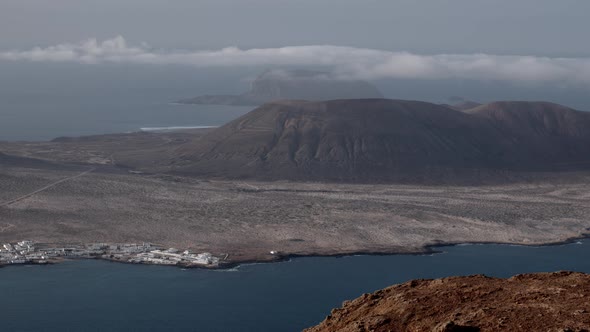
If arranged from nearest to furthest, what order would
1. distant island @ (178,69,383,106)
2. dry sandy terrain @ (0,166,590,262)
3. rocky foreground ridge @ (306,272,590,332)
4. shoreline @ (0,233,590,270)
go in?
rocky foreground ridge @ (306,272,590,332) → shoreline @ (0,233,590,270) → dry sandy terrain @ (0,166,590,262) → distant island @ (178,69,383,106)

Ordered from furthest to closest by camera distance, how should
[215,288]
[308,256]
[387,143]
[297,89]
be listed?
[297,89] < [387,143] < [308,256] < [215,288]

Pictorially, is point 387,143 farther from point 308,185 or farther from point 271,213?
point 271,213

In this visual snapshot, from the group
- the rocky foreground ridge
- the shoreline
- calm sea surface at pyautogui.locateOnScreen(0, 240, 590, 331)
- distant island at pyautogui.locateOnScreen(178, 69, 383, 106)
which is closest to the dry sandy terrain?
the shoreline

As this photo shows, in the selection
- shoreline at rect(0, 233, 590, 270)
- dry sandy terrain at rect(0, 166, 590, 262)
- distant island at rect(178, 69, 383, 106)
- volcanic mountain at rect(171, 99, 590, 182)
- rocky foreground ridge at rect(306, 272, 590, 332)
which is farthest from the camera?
distant island at rect(178, 69, 383, 106)

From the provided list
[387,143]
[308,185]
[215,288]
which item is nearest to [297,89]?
[387,143]

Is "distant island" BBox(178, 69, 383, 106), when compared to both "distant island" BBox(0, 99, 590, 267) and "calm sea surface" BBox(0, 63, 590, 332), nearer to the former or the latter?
"distant island" BBox(0, 99, 590, 267)

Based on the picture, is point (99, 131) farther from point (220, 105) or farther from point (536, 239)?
point (536, 239)

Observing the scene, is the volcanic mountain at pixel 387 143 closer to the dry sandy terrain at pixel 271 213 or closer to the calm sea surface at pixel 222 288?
the dry sandy terrain at pixel 271 213

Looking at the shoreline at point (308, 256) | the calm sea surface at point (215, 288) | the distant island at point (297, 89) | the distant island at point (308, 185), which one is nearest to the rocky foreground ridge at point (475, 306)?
the calm sea surface at point (215, 288)

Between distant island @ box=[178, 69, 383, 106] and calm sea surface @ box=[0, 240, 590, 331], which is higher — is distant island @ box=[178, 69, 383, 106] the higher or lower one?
the higher one
